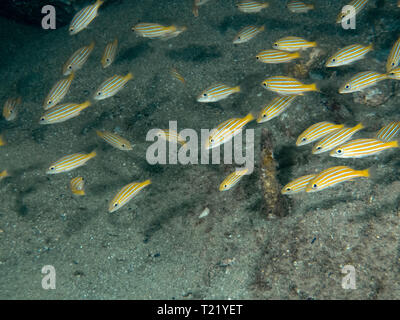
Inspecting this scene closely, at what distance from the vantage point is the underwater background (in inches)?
135

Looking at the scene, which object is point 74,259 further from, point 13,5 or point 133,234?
point 13,5

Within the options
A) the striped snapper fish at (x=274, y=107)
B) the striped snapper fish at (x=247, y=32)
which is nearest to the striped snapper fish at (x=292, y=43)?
the striped snapper fish at (x=247, y=32)

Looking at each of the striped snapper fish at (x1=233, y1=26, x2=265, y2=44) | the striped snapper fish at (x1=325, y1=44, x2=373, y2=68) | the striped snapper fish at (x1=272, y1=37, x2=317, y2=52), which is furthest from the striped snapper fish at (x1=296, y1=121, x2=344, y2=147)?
the striped snapper fish at (x1=233, y1=26, x2=265, y2=44)

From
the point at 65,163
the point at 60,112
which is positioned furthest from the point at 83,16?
the point at 65,163

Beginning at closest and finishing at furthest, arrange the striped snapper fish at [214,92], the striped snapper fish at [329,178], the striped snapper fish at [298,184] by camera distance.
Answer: the striped snapper fish at [329,178] → the striped snapper fish at [298,184] → the striped snapper fish at [214,92]

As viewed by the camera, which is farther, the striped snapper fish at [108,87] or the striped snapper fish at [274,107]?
the striped snapper fish at [108,87]

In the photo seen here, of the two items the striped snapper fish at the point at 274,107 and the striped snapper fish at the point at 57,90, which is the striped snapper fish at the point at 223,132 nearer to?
the striped snapper fish at the point at 274,107

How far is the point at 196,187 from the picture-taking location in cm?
457

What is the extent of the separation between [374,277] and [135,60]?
274 inches

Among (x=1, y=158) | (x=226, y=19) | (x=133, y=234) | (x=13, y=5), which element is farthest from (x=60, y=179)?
(x=13, y=5)

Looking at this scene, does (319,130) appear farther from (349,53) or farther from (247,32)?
(247,32)

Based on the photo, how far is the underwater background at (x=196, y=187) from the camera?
342 centimetres

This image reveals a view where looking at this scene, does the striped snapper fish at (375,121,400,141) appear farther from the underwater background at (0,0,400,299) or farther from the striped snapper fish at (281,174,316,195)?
the striped snapper fish at (281,174,316,195)

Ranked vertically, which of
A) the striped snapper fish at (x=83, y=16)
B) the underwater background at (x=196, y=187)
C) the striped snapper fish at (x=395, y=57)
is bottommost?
the underwater background at (x=196, y=187)
